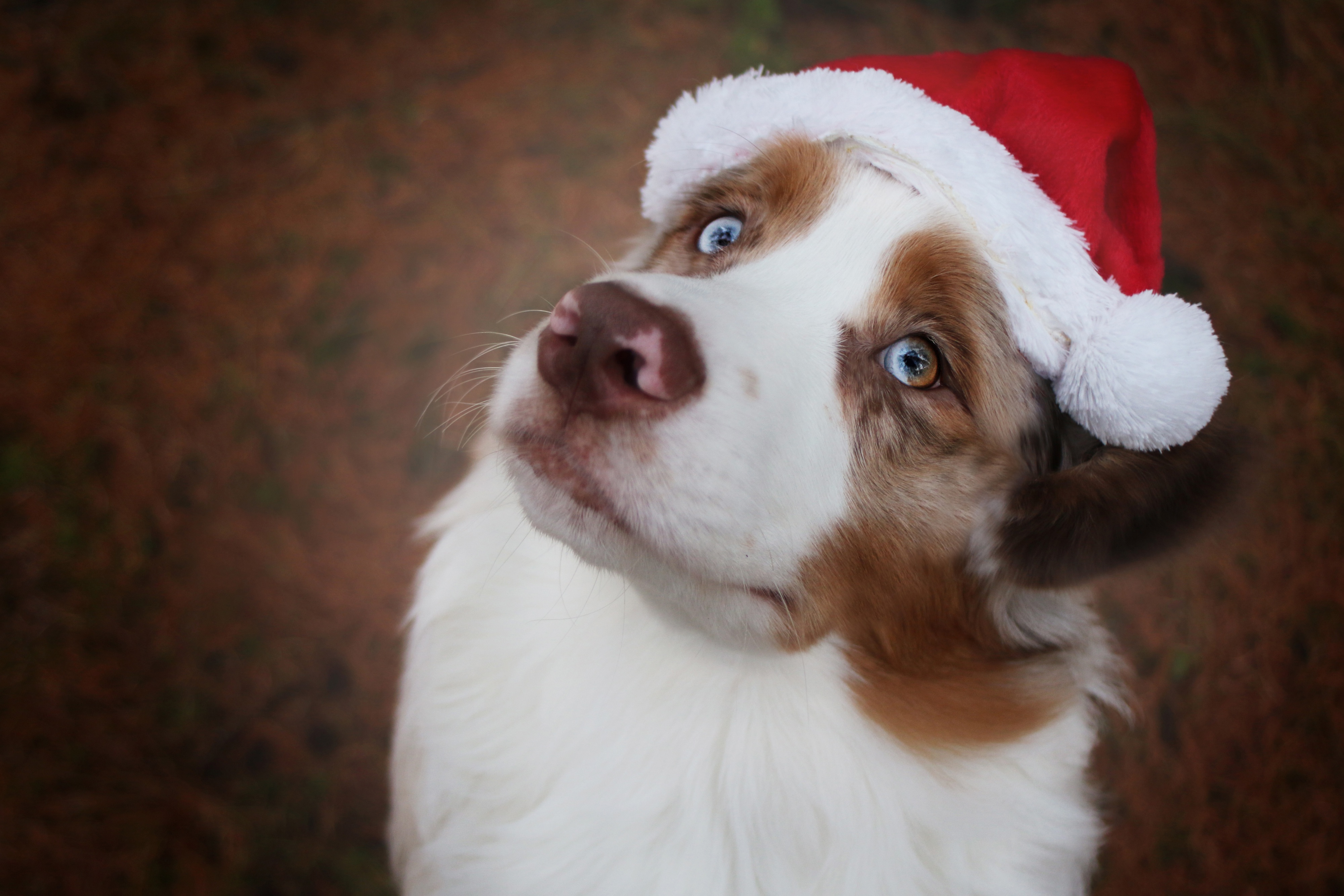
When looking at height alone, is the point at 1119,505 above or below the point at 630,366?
above

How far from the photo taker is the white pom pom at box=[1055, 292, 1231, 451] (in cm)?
154

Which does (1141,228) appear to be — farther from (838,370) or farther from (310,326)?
(310,326)

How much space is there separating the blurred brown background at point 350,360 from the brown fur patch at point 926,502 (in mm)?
1328

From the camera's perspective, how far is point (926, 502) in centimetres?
175

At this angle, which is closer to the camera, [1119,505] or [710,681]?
[1119,505]

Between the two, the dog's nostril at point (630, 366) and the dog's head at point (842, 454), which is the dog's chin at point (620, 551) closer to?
the dog's head at point (842, 454)

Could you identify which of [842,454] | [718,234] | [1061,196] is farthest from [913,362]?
[718,234]

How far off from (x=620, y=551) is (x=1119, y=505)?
2.95ft

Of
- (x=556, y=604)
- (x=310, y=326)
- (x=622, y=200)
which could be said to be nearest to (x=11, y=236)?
(x=310, y=326)

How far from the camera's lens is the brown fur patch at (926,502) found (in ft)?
5.52

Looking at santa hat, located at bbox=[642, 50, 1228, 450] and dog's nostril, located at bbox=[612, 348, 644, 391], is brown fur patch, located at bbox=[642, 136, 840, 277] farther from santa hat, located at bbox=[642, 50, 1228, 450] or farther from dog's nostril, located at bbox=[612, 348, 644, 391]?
dog's nostril, located at bbox=[612, 348, 644, 391]

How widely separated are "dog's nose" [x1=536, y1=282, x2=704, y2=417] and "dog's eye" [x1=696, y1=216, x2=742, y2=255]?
726 mm

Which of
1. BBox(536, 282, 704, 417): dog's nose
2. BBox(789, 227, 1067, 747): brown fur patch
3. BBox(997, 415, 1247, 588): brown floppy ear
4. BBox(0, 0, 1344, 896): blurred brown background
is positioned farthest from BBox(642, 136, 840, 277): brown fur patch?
BBox(0, 0, 1344, 896): blurred brown background

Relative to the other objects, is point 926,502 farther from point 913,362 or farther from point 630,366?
point 630,366
